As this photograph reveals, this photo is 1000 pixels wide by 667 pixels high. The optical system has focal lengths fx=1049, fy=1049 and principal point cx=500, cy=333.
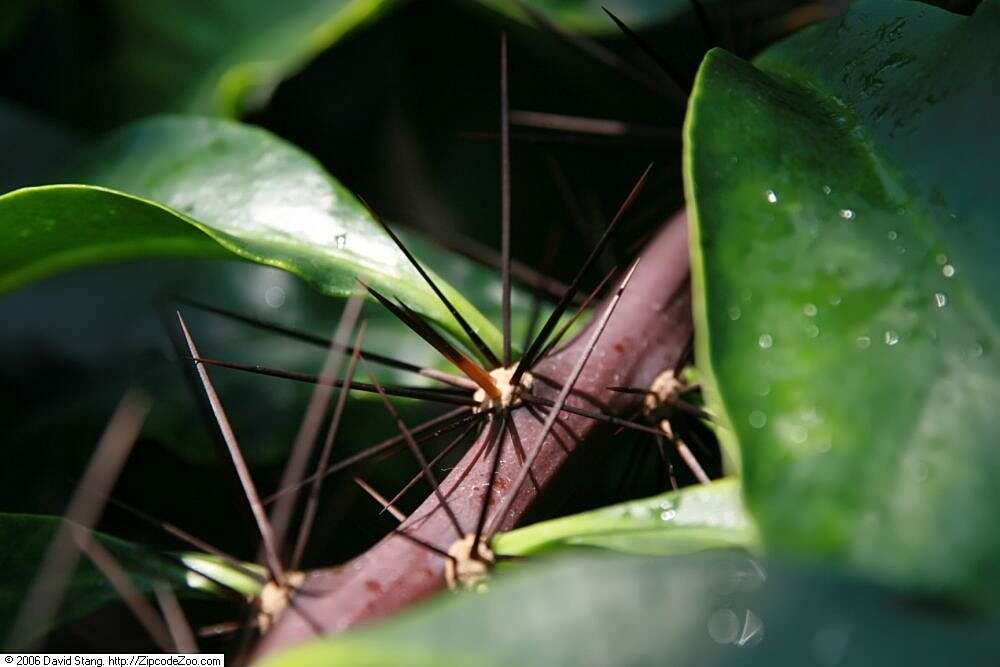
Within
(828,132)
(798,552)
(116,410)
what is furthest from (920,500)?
(116,410)

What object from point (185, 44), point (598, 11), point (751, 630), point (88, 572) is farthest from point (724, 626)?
point (185, 44)

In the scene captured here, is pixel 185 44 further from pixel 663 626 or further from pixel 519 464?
pixel 663 626

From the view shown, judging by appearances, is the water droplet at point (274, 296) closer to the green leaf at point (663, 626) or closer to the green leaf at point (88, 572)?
the green leaf at point (88, 572)

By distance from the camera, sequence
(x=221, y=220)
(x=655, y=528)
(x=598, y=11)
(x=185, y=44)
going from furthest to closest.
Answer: (x=185, y=44) → (x=598, y=11) → (x=221, y=220) → (x=655, y=528)

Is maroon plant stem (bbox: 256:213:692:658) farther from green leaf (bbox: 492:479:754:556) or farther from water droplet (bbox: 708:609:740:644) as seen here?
water droplet (bbox: 708:609:740:644)

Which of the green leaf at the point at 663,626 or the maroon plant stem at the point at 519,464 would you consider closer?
the green leaf at the point at 663,626

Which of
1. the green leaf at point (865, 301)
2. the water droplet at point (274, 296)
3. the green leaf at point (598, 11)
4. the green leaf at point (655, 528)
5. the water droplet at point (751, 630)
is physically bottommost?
the green leaf at point (655, 528)

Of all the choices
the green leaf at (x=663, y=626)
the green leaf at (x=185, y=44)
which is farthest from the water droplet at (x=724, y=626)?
the green leaf at (x=185, y=44)

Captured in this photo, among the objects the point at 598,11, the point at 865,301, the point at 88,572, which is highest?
the point at 598,11
